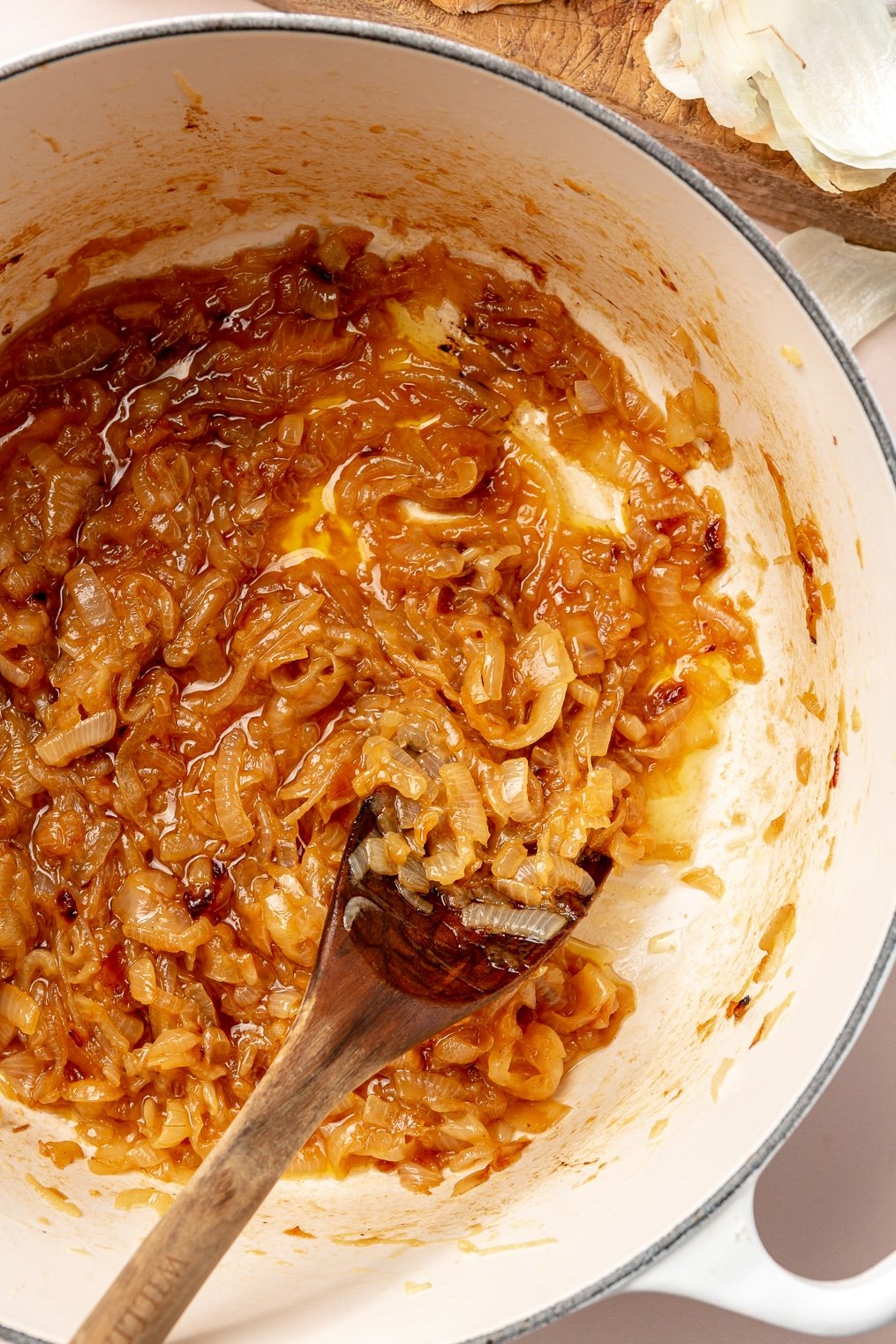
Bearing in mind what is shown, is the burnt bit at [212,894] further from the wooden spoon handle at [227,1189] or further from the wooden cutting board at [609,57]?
the wooden cutting board at [609,57]

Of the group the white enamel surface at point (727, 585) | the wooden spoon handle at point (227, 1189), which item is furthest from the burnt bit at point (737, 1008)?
the wooden spoon handle at point (227, 1189)

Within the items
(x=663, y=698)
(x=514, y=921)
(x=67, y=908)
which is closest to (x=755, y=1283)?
(x=514, y=921)

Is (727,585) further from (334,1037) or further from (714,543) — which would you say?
(334,1037)

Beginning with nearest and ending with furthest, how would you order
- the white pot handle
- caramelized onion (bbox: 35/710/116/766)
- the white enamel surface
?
the white pot handle → the white enamel surface → caramelized onion (bbox: 35/710/116/766)

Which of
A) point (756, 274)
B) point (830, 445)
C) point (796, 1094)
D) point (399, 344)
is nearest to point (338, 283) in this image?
point (399, 344)

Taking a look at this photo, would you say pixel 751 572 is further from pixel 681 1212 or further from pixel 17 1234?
pixel 17 1234

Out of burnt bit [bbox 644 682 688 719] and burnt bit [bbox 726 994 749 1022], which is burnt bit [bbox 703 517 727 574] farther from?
burnt bit [bbox 726 994 749 1022]

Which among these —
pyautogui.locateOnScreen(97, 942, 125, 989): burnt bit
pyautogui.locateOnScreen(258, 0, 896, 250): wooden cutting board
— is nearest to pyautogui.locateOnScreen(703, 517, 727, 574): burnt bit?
pyautogui.locateOnScreen(258, 0, 896, 250): wooden cutting board
